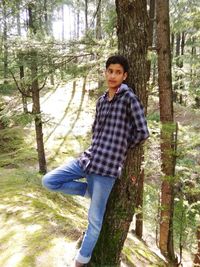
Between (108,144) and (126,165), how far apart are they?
46 centimetres

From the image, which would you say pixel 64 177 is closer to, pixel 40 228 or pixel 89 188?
pixel 89 188

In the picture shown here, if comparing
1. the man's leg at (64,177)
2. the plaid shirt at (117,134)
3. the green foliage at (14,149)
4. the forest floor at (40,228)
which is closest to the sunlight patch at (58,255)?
the forest floor at (40,228)

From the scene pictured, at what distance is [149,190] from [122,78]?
6.05 meters

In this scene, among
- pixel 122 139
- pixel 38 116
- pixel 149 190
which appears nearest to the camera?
pixel 122 139

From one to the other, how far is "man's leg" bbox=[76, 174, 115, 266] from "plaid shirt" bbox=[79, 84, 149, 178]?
11cm

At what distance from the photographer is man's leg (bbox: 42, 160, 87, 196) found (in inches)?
145

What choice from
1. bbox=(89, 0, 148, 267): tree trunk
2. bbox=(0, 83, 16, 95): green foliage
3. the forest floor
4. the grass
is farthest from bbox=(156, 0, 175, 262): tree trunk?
bbox=(0, 83, 16, 95): green foliage

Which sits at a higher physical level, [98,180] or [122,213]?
[98,180]

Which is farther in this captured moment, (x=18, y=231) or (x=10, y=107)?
(x=10, y=107)

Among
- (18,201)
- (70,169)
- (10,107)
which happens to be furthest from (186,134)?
(10,107)

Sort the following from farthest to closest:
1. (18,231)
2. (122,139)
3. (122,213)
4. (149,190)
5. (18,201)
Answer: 1. (149,190)
2. (18,201)
3. (18,231)
4. (122,213)
5. (122,139)

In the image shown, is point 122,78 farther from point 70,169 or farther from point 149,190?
point 149,190

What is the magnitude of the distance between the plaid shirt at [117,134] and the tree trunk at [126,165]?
278 millimetres

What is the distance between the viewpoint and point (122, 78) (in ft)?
12.0
